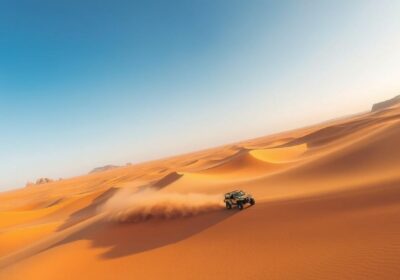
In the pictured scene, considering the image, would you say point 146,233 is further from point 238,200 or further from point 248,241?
point 248,241

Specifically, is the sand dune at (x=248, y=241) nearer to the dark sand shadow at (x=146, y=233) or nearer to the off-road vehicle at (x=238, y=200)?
the dark sand shadow at (x=146, y=233)

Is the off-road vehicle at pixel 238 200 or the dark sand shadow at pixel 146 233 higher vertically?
the off-road vehicle at pixel 238 200

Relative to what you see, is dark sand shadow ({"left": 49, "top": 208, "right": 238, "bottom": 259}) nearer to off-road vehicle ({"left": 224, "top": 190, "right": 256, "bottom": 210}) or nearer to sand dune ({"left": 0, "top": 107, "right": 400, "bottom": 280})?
sand dune ({"left": 0, "top": 107, "right": 400, "bottom": 280})

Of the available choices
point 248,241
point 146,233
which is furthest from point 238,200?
point 146,233

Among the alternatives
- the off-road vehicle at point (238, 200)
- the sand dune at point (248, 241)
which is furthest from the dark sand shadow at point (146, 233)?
the off-road vehicle at point (238, 200)

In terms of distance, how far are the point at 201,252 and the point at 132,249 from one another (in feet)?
10.2

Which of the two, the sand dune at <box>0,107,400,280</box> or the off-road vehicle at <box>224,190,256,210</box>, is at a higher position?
the off-road vehicle at <box>224,190,256,210</box>

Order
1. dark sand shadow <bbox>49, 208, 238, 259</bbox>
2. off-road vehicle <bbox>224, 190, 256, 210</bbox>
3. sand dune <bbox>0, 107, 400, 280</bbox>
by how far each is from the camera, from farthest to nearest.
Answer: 1. off-road vehicle <bbox>224, 190, 256, 210</bbox>
2. dark sand shadow <bbox>49, 208, 238, 259</bbox>
3. sand dune <bbox>0, 107, 400, 280</bbox>

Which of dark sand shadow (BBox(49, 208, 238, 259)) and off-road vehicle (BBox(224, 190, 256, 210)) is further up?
off-road vehicle (BBox(224, 190, 256, 210))

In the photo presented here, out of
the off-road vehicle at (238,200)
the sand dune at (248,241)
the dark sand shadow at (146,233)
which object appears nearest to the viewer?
the sand dune at (248,241)

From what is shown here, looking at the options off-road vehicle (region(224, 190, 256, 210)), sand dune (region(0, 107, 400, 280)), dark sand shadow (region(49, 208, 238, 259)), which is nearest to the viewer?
sand dune (region(0, 107, 400, 280))

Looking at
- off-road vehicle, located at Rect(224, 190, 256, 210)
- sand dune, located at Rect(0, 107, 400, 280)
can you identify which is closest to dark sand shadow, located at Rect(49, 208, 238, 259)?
sand dune, located at Rect(0, 107, 400, 280)

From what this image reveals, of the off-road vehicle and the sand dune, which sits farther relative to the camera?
the off-road vehicle

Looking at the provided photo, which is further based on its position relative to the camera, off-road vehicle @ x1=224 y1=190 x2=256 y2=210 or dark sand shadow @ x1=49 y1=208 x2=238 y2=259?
off-road vehicle @ x1=224 y1=190 x2=256 y2=210
